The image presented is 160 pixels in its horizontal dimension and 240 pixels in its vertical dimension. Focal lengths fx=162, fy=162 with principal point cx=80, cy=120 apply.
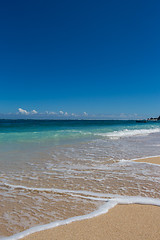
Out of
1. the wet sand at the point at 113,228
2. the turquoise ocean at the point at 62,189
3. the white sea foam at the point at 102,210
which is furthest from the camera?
the turquoise ocean at the point at 62,189

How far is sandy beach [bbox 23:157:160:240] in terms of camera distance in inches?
103

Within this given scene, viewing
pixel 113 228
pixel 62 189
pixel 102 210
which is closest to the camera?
pixel 113 228

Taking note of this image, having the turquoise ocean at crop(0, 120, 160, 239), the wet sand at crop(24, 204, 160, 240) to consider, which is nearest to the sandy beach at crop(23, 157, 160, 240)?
the wet sand at crop(24, 204, 160, 240)

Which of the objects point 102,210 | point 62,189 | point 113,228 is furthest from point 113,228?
point 62,189

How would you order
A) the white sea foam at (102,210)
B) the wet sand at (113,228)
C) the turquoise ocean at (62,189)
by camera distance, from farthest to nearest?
the turquoise ocean at (62,189), the white sea foam at (102,210), the wet sand at (113,228)

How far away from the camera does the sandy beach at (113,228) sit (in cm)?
261

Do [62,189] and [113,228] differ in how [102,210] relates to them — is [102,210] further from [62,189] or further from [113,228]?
[62,189]

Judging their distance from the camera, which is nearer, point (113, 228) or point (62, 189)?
point (113, 228)

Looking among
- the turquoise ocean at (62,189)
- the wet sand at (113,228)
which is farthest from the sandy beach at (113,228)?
the turquoise ocean at (62,189)

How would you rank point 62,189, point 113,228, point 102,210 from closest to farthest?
1. point 113,228
2. point 102,210
3. point 62,189

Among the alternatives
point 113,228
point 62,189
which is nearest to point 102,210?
point 113,228

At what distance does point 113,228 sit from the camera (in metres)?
2.79

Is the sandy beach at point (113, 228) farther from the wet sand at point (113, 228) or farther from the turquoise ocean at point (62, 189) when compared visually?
the turquoise ocean at point (62, 189)

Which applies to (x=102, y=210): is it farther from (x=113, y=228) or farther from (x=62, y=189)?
(x=62, y=189)
